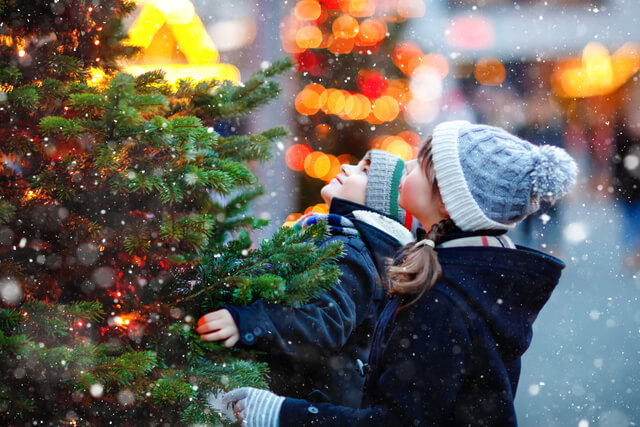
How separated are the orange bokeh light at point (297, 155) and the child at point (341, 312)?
332cm

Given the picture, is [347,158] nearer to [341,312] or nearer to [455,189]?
[341,312]

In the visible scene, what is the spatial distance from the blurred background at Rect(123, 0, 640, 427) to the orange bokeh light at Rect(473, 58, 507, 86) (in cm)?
3

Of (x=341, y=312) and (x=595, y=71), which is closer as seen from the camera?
(x=341, y=312)

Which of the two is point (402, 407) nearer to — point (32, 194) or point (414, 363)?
point (414, 363)

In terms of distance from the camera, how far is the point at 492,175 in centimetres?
150

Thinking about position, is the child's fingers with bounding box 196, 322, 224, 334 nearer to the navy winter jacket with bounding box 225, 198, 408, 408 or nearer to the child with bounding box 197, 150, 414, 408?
the child with bounding box 197, 150, 414, 408

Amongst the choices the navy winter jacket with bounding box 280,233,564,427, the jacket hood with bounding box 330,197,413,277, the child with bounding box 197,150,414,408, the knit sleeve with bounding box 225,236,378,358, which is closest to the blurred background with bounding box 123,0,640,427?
the child with bounding box 197,150,414,408

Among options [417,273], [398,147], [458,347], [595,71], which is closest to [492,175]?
[417,273]

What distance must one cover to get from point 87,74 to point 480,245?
1.21 meters

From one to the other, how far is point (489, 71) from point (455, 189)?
20.6 ft

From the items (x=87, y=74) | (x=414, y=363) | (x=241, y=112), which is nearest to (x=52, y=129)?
(x=87, y=74)

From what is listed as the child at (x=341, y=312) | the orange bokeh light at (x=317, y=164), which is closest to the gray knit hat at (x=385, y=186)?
the child at (x=341, y=312)

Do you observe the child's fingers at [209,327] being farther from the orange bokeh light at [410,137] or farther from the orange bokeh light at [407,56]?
the orange bokeh light at [407,56]

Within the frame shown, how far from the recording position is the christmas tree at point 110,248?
1.16 meters
